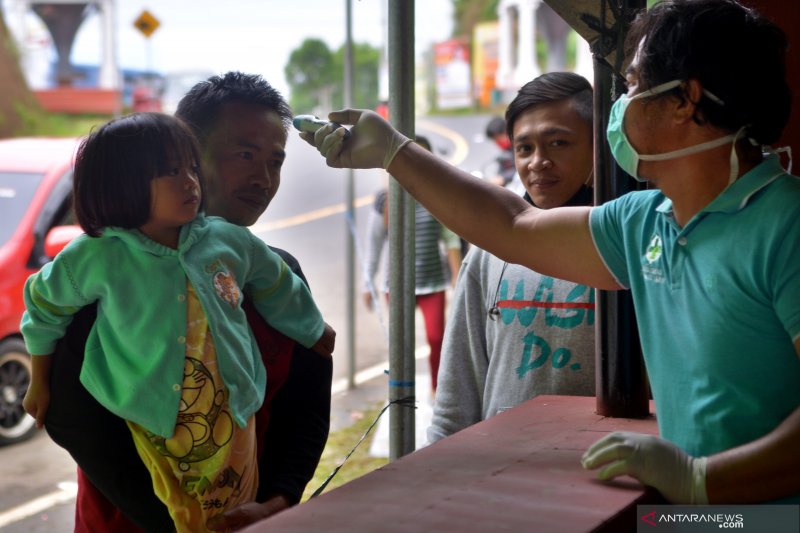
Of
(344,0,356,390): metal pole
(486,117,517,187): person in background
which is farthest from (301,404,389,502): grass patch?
(486,117,517,187): person in background

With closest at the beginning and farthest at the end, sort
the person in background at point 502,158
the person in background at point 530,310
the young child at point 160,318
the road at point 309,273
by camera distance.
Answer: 1. the young child at point 160,318
2. the person in background at point 530,310
3. the road at point 309,273
4. the person in background at point 502,158

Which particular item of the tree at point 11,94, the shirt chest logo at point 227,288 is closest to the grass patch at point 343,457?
the shirt chest logo at point 227,288

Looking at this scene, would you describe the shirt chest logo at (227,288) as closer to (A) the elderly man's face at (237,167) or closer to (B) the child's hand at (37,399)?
(A) the elderly man's face at (237,167)

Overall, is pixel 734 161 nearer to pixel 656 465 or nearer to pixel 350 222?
pixel 656 465

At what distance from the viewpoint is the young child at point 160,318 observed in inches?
66.1

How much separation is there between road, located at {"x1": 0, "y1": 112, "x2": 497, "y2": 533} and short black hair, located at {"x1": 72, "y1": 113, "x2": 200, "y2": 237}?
43.5 inches

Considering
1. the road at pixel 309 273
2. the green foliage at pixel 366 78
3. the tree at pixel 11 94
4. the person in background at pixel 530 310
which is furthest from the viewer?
the tree at pixel 11 94

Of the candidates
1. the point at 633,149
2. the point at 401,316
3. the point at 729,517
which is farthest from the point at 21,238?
the point at 729,517

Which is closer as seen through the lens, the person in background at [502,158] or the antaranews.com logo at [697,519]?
the antaranews.com logo at [697,519]

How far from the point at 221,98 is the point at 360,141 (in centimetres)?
39

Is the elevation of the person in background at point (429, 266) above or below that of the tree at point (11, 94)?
below

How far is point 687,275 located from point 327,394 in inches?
33.5

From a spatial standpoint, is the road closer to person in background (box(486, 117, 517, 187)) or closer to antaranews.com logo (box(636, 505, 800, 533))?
person in background (box(486, 117, 517, 187))

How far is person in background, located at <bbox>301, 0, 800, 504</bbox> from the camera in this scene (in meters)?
1.33
